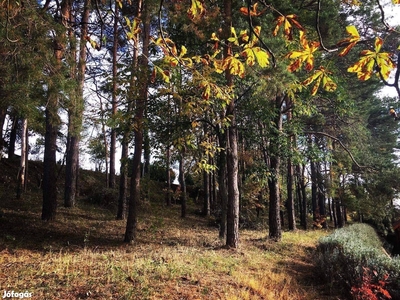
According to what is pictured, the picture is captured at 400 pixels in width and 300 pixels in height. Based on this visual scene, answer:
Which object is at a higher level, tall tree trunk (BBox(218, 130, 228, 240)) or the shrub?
tall tree trunk (BBox(218, 130, 228, 240))

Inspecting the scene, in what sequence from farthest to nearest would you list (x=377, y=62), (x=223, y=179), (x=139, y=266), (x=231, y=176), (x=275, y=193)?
(x=275, y=193), (x=223, y=179), (x=231, y=176), (x=139, y=266), (x=377, y=62)

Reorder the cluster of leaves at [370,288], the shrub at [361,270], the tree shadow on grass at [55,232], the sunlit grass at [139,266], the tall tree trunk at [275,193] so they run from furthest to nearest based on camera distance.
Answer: the tall tree trunk at [275,193]
the tree shadow on grass at [55,232]
the shrub at [361,270]
the cluster of leaves at [370,288]
the sunlit grass at [139,266]

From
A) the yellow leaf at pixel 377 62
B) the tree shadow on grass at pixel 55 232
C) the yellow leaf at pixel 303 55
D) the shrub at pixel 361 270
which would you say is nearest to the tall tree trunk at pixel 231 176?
the shrub at pixel 361 270

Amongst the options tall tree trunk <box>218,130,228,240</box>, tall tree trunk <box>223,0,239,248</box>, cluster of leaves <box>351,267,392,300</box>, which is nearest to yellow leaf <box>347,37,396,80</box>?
cluster of leaves <box>351,267,392,300</box>

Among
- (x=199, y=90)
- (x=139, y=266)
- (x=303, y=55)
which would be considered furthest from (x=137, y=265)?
(x=303, y=55)

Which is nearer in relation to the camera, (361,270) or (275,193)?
(361,270)

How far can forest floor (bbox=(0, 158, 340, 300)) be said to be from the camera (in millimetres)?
4141

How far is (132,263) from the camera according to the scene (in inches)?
210

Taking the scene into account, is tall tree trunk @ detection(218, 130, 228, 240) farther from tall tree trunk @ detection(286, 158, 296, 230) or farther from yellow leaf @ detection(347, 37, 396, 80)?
yellow leaf @ detection(347, 37, 396, 80)

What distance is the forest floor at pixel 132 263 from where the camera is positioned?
4.14m

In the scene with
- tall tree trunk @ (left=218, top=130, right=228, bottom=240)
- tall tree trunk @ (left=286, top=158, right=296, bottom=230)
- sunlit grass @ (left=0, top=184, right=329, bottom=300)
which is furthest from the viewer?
tall tree trunk @ (left=286, top=158, right=296, bottom=230)

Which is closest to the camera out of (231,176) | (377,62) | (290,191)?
(377,62)

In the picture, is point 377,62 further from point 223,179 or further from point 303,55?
point 223,179

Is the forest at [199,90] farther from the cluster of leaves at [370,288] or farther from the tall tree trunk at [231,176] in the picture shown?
the cluster of leaves at [370,288]
